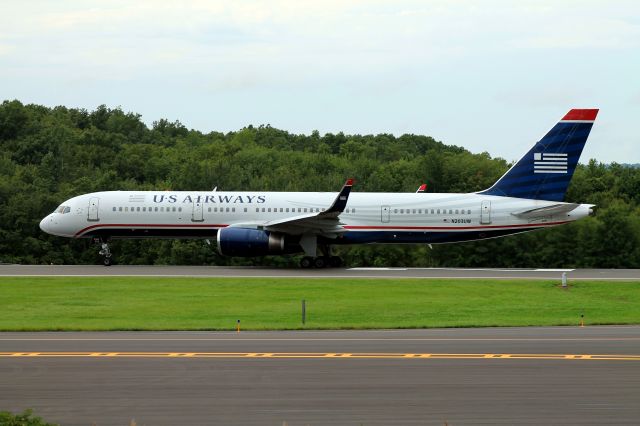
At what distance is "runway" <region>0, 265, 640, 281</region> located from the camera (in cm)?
4334

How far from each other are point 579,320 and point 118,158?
63.5 m

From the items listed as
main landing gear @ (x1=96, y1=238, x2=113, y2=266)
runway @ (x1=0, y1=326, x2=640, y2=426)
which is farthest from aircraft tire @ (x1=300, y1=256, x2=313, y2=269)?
runway @ (x1=0, y1=326, x2=640, y2=426)

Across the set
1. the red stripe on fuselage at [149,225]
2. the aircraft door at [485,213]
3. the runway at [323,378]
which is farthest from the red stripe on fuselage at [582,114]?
the runway at [323,378]

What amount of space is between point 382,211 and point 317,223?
3.45 metres

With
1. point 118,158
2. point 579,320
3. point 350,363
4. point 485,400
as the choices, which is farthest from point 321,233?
point 118,158

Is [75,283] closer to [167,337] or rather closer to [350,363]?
[167,337]

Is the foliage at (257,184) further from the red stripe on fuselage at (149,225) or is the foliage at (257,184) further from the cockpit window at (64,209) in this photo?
the cockpit window at (64,209)

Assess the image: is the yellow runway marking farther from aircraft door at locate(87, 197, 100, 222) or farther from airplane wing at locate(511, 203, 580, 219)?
aircraft door at locate(87, 197, 100, 222)

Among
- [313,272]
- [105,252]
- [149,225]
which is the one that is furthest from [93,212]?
[313,272]

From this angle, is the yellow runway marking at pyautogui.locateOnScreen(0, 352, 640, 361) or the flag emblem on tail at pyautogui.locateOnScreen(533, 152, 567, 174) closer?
the yellow runway marking at pyautogui.locateOnScreen(0, 352, 640, 361)

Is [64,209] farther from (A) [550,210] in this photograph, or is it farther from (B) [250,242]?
(A) [550,210]

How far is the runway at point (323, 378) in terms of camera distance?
16.8m

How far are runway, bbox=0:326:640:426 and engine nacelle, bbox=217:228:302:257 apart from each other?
19.1 m

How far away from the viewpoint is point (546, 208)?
46.6m
